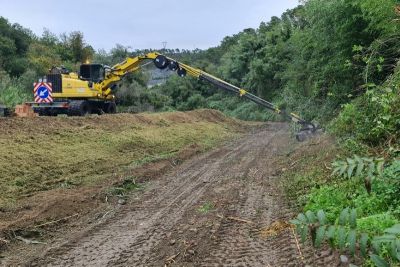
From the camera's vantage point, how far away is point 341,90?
14234mm

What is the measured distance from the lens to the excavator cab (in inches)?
828

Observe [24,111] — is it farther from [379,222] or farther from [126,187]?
[379,222]

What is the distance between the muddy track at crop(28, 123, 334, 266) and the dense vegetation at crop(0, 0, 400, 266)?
69cm

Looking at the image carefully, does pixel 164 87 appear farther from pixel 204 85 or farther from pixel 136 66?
pixel 136 66

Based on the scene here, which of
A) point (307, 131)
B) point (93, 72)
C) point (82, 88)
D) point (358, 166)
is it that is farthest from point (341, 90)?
point (358, 166)

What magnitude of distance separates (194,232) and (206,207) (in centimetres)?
153

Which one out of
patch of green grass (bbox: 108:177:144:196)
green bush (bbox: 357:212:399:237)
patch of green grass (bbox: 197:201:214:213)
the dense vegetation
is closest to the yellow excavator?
the dense vegetation

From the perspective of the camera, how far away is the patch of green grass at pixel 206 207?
749 cm

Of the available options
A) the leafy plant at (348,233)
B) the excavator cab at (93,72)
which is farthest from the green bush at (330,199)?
the excavator cab at (93,72)

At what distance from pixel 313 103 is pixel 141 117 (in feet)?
26.9

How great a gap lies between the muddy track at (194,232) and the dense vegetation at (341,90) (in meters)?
0.69

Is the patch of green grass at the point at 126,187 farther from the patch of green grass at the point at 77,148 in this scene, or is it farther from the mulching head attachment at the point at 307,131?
the mulching head attachment at the point at 307,131

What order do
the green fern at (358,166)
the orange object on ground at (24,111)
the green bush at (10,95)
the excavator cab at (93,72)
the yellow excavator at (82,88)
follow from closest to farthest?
the green fern at (358,166)
the orange object on ground at (24,111)
the yellow excavator at (82,88)
the excavator cab at (93,72)
the green bush at (10,95)

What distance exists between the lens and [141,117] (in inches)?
837
